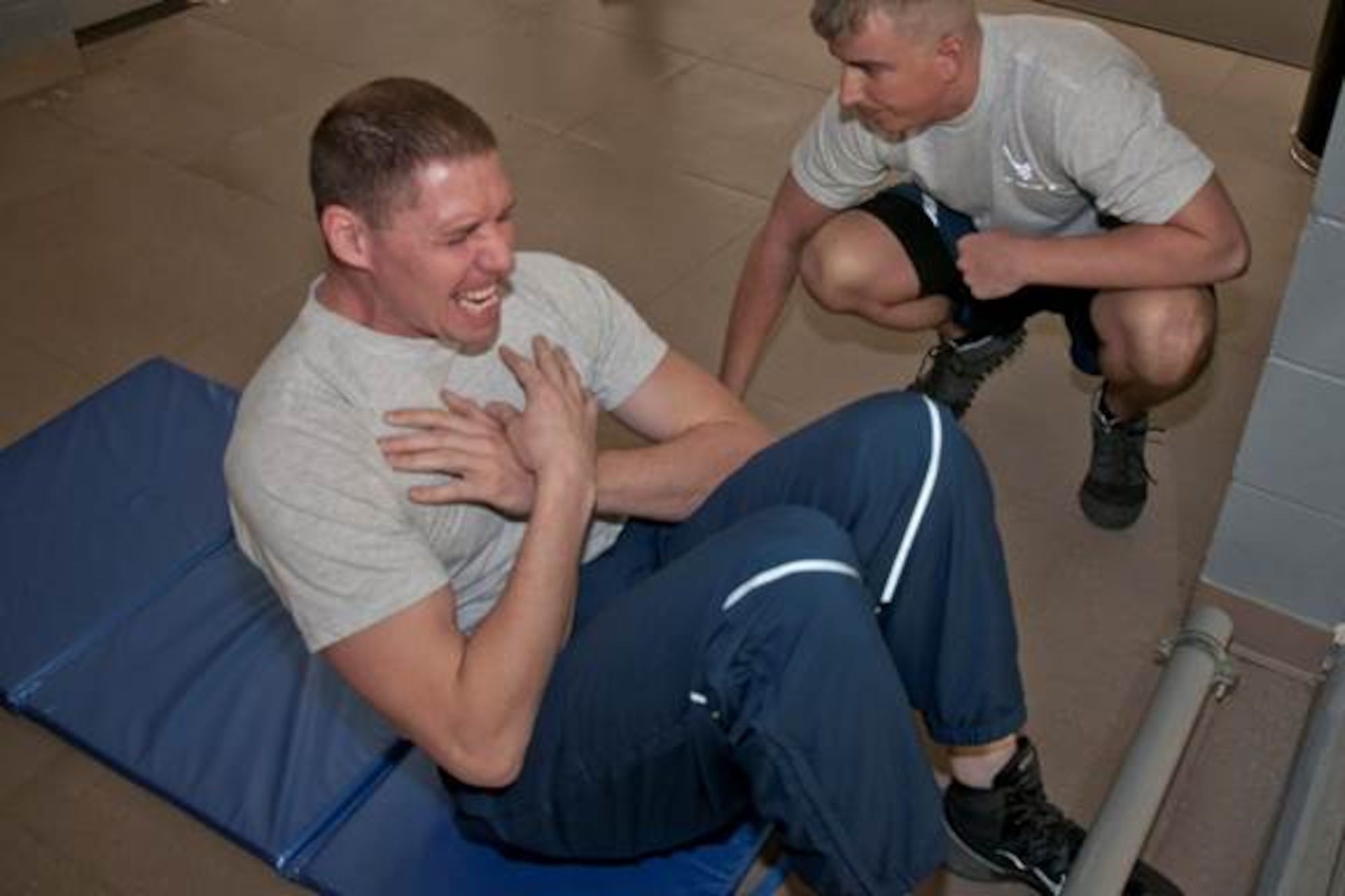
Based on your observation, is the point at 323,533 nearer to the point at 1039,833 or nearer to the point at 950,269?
the point at 1039,833

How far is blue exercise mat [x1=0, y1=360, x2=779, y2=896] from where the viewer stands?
1.76 m

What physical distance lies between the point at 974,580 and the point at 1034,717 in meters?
0.64

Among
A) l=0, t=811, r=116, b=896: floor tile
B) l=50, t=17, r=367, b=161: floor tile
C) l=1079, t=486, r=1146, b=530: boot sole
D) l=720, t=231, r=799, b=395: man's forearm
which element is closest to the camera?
l=0, t=811, r=116, b=896: floor tile

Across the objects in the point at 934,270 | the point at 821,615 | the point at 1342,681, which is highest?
the point at 821,615

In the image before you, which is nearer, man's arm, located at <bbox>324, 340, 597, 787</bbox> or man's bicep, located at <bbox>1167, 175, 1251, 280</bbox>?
man's arm, located at <bbox>324, 340, 597, 787</bbox>

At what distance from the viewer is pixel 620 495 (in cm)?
171

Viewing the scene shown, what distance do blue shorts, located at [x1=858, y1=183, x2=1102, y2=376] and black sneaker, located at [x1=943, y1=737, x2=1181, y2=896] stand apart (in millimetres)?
866

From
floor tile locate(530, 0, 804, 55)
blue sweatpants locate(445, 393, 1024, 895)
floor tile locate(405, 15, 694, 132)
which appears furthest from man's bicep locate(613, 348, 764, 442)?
floor tile locate(530, 0, 804, 55)

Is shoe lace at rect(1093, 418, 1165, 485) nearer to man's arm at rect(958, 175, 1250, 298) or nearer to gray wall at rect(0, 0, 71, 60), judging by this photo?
man's arm at rect(958, 175, 1250, 298)

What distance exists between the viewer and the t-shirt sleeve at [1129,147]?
78.2 inches

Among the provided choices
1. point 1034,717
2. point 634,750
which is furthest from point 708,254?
point 634,750

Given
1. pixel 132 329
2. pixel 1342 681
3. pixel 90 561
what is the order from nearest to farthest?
pixel 1342 681 < pixel 90 561 < pixel 132 329

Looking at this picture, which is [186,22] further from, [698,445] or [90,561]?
[698,445]

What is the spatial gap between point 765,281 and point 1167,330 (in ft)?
2.12
